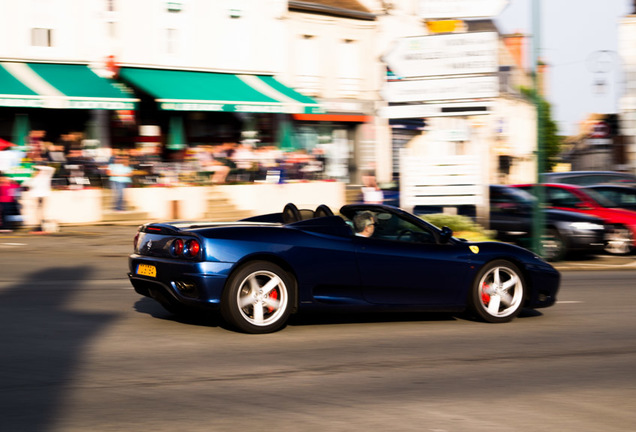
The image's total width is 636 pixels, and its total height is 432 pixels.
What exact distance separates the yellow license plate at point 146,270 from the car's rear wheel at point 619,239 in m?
12.3

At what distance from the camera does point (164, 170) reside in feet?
77.9

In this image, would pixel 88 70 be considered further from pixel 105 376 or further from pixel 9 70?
pixel 105 376

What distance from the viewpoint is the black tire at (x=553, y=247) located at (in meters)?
17.2

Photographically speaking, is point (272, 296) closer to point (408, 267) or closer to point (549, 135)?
point (408, 267)

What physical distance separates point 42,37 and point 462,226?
1473 centimetres

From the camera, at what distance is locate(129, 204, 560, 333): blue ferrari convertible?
8.01 m

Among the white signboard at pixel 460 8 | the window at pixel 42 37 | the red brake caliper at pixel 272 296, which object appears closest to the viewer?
the red brake caliper at pixel 272 296

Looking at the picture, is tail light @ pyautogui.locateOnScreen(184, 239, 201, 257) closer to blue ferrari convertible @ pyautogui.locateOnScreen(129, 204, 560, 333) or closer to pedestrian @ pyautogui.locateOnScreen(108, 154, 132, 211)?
blue ferrari convertible @ pyautogui.locateOnScreen(129, 204, 560, 333)

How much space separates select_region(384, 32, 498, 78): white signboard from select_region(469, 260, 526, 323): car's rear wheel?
29.4 ft

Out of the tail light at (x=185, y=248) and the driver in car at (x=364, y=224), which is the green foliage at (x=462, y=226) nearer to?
the driver in car at (x=364, y=224)

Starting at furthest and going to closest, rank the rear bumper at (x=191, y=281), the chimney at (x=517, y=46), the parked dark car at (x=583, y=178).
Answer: the chimney at (x=517, y=46), the parked dark car at (x=583, y=178), the rear bumper at (x=191, y=281)

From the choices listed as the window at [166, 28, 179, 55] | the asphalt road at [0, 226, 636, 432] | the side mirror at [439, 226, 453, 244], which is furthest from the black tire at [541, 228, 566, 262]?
the window at [166, 28, 179, 55]

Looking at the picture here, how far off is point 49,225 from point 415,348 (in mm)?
13317

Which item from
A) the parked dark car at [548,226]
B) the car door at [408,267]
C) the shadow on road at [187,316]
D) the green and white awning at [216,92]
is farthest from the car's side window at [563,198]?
the shadow on road at [187,316]
